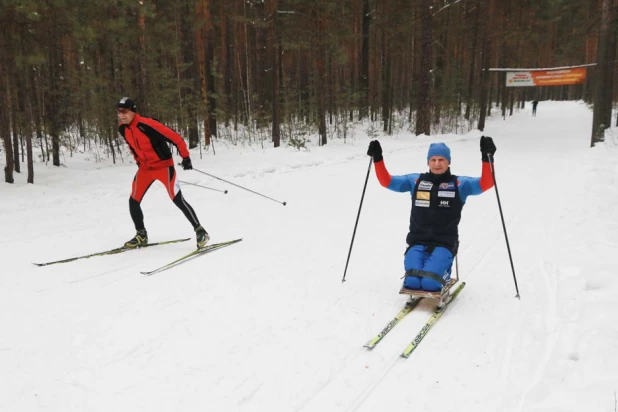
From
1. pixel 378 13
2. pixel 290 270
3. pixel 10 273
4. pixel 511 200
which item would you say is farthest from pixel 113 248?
pixel 378 13

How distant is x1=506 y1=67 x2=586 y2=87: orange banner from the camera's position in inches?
852

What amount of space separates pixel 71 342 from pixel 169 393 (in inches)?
46.8

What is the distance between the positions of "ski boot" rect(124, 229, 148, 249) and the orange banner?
21816 mm

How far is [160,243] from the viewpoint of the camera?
6293 millimetres

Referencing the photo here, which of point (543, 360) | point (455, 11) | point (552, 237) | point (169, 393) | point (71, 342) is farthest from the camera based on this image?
point (455, 11)

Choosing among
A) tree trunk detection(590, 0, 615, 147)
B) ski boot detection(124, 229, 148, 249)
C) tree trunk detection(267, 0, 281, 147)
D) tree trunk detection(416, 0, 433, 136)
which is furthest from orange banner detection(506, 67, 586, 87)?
ski boot detection(124, 229, 148, 249)

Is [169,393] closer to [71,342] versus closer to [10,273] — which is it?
[71,342]

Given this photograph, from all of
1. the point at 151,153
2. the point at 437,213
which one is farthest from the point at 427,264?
the point at 151,153

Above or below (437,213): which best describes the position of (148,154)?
above

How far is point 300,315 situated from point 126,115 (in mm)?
3568

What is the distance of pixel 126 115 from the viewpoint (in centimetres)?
563

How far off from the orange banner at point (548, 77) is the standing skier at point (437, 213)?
826 inches

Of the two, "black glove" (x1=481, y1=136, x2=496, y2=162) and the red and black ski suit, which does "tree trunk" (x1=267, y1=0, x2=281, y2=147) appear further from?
"black glove" (x1=481, y1=136, x2=496, y2=162)

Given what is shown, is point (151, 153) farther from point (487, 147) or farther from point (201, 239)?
point (487, 147)
